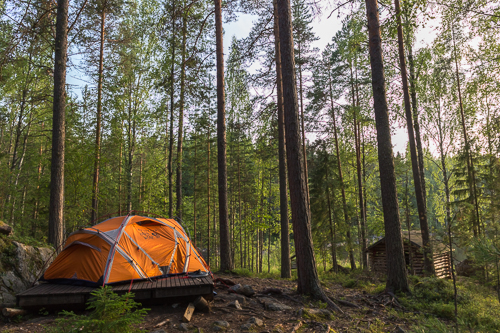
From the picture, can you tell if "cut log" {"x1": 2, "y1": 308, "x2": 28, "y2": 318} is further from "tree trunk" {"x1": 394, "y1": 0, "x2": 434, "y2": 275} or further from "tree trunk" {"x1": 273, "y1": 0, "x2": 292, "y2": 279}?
"tree trunk" {"x1": 394, "y1": 0, "x2": 434, "y2": 275}

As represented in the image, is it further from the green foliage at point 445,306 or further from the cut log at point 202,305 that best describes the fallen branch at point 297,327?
the green foliage at point 445,306

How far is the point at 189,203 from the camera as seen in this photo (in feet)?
99.6

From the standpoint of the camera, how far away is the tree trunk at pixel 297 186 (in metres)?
6.58

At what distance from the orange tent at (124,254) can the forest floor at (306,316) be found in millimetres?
895

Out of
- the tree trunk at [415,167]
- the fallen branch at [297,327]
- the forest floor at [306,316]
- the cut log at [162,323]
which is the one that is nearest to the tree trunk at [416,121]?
the tree trunk at [415,167]

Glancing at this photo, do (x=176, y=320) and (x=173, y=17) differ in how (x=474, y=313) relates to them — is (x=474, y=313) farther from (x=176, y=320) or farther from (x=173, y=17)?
(x=173, y=17)

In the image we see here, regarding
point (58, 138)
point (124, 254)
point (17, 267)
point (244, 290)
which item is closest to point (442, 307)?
point (244, 290)

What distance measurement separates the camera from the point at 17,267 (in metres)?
6.36

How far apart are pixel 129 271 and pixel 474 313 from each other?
8.06m

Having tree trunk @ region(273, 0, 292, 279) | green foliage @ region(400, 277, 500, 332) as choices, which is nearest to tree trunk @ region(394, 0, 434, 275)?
green foliage @ region(400, 277, 500, 332)

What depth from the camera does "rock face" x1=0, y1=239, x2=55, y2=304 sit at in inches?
229

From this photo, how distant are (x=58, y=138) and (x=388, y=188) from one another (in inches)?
384

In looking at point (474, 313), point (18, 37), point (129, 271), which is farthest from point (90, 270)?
point (474, 313)

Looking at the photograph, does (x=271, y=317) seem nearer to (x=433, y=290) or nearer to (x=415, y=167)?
(x=433, y=290)
